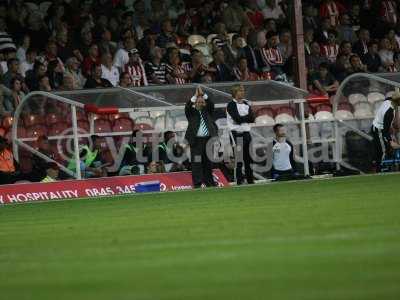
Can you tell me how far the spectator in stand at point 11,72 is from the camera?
2552 centimetres

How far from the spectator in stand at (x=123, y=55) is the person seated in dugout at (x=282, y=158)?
4342 mm

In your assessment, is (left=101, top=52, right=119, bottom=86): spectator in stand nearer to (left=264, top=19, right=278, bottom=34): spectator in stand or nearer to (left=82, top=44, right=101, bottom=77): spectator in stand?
(left=82, top=44, right=101, bottom=77): spectator in stand

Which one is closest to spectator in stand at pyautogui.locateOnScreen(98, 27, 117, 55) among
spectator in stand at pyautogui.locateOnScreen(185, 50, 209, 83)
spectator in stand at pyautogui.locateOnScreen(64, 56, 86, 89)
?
spectator in stand at pyautogui.locateOnScreen(64, 56, 86, 89)

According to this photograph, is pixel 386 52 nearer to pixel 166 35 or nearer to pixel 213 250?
pixel 166 35

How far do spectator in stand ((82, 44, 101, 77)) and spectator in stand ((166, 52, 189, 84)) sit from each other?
1.77 m

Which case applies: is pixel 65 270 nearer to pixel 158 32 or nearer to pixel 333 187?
pixel 333 187

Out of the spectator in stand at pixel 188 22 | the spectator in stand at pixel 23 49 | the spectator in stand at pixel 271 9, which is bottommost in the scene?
the spectator in stand at pixel 23 49

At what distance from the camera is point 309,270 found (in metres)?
8.34

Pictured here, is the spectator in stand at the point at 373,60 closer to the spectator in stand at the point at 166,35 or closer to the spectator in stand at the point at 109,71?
the spectator in stand at the point at 166,35

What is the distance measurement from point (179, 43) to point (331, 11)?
531 centimetres

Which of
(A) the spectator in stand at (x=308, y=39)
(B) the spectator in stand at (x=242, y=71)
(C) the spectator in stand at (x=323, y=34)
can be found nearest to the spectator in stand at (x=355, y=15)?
(C) the spectator in stand at (x=323, y=34)

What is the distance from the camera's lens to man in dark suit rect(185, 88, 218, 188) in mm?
23750

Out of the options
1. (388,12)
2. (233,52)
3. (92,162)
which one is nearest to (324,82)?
(233,52)

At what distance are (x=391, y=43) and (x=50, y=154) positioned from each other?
1131cm
